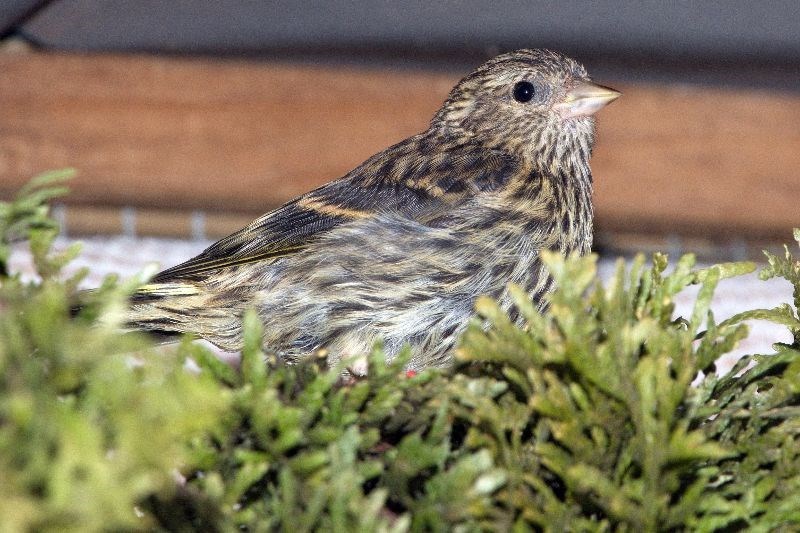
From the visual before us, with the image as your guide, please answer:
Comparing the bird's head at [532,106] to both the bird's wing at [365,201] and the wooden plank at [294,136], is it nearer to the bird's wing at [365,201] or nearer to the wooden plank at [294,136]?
the bird's wing at [365,201]

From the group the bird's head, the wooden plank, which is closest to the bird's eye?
the bird's head

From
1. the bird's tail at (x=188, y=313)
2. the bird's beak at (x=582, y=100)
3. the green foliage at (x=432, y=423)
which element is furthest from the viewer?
the bird's beak at (x=582, y=100)

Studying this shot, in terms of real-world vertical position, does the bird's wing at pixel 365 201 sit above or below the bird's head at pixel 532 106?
below

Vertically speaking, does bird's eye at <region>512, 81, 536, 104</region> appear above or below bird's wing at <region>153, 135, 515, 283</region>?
above

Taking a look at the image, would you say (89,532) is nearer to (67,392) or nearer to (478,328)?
(67,392)

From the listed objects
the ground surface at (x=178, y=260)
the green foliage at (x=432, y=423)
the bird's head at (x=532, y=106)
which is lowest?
the ground surface at (x=178, y=260)

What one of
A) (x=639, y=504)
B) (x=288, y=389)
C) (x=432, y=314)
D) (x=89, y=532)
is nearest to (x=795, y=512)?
(x=639, y=504)

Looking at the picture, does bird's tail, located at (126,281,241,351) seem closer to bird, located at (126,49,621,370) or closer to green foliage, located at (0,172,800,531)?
bird, located at (126,49,621,370)

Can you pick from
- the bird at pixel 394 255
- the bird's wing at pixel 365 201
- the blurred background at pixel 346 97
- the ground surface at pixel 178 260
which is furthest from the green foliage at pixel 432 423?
the ground surface at pixel 178 260

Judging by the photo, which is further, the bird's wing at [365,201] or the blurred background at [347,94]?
the blurred background at [347,94]
